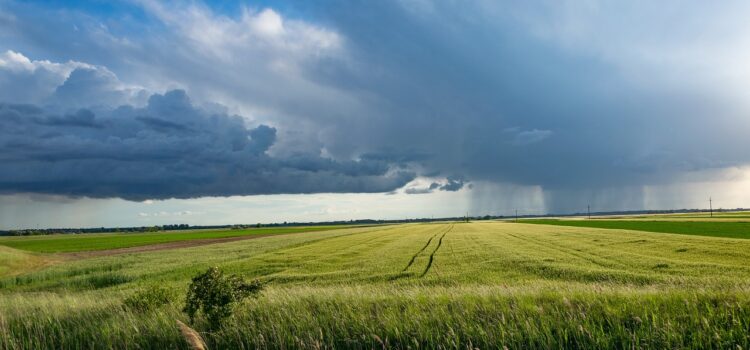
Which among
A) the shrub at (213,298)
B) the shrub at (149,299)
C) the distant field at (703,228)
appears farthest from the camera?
the distant field at (703,228)

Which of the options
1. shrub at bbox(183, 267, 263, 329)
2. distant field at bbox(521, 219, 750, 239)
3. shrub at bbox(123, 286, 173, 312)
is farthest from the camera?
distant field at bbox(521, 219, 750, 239)

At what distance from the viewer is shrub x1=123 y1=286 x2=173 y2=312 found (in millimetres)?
13492

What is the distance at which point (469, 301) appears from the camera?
435 inches

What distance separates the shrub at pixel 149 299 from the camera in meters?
13.5

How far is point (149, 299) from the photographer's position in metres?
14.0

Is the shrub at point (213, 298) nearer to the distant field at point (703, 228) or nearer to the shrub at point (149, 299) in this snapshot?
the shrub at point (149, 299)

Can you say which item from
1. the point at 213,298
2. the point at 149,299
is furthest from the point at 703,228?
the point at 213,298


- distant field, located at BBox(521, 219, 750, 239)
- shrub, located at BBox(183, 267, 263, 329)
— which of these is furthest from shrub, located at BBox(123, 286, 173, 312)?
distant field, located at BBox(521, 219, 750, 239)

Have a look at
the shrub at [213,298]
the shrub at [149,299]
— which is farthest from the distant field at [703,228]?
the shrub at [149,299]

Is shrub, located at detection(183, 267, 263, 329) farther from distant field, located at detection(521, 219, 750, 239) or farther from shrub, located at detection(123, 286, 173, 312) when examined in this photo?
distant field, located at detection(521, 219, 750, 239)

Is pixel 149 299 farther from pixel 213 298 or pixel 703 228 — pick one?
pixel 703 228

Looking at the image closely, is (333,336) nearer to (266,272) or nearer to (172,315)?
(172,315)

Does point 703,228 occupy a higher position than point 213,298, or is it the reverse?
point 213,298

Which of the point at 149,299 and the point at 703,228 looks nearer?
the point at 149,299
